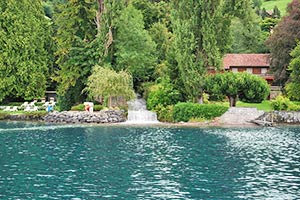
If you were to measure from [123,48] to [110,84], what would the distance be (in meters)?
7.16

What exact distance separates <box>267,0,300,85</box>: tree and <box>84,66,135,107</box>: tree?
735 inches

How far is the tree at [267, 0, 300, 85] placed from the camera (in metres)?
66.1

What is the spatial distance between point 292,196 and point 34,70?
173 feet

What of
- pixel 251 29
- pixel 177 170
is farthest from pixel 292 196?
pixel 251 29

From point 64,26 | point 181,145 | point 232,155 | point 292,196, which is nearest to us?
point 292,196

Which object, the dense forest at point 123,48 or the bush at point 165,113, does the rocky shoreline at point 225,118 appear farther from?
the dense forest at point 123,48

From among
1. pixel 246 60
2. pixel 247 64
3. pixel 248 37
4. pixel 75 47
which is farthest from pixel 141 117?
pixel 248 37

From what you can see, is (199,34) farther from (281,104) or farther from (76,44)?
(76,44)

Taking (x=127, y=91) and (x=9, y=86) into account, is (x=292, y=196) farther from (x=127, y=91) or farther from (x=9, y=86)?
(x=9, y=86)

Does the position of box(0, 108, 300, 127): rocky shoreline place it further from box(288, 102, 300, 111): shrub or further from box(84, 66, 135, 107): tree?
box(84, 66, 135, 107): tree

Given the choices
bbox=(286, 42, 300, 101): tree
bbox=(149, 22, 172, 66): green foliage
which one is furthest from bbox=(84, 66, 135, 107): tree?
bbox=(286, 42, 300, 101): tree

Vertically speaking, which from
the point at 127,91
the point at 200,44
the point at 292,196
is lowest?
the point at 292,196

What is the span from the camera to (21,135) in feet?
143

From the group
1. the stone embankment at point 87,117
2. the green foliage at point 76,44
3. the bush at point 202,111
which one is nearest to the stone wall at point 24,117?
the stone embankment at point 87,117
